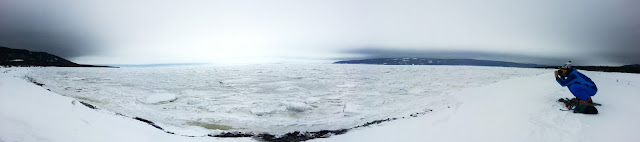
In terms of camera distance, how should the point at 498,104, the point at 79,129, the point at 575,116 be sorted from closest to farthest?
1. the point at 79,129
2. the point at 575,116
3. the point at 498,104

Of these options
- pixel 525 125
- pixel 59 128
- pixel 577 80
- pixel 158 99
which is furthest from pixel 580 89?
pixel 158 99

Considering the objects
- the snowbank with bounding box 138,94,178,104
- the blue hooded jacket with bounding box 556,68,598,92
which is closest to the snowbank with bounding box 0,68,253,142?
the snowbank with bounding box 138,94,178,104

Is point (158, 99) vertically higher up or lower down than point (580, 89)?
lower down

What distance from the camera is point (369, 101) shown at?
12.5 metres

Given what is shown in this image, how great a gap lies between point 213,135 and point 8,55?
242 metres

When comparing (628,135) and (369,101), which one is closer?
(628,135)

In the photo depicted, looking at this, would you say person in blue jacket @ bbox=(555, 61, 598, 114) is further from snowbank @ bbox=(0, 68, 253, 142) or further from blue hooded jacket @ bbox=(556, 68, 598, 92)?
snowbank @ bbox=(0, 68, 253, 142)

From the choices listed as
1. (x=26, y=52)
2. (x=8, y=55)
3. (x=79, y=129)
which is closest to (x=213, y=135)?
(x=79, y=129)

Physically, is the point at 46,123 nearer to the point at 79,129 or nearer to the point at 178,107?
the point at 79,129

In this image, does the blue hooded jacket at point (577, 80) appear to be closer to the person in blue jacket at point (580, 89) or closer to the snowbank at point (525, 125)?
the person in blue jacket at point (580, 89)

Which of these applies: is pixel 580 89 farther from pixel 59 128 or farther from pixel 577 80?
pixel 59 128

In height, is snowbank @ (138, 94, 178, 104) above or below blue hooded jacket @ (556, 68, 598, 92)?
below

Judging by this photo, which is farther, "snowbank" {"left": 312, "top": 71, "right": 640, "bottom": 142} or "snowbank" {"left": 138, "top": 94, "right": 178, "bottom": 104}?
"snowbank" {"left": 138, "top": 94, "right": 178, "bottom": 104}

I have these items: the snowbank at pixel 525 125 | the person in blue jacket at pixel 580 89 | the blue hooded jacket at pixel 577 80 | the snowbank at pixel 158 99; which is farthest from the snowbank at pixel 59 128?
the blue hooded jacket at pixel 577 80
